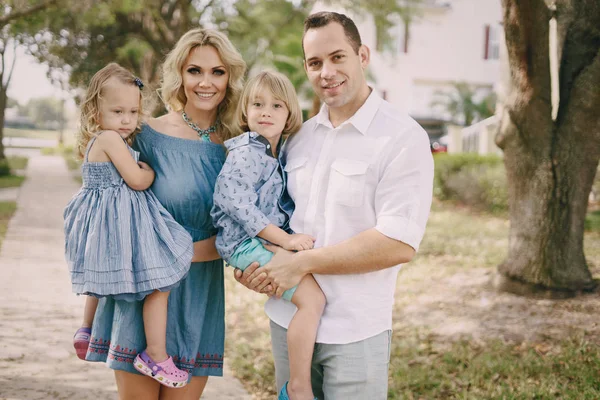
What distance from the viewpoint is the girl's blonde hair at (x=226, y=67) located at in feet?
9.65

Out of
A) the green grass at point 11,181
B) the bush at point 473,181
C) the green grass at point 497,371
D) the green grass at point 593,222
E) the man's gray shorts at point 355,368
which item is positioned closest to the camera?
the man's gray shorts at point 355,368

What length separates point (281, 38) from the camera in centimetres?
1966

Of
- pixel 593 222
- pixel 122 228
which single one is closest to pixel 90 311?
pixel 122 228

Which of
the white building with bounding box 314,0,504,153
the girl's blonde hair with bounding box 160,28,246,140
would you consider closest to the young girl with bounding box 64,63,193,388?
the girl's blonde hair with bounding box 160,28,246,140

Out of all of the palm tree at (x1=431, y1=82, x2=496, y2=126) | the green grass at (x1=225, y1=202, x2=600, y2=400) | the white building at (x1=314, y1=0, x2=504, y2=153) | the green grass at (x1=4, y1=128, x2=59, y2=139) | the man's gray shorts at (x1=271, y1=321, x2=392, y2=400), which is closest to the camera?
the man's gray shorts at (x1=271, y1=321, x2=392, y2=400)

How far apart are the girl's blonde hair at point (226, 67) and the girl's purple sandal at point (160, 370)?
1.11 m

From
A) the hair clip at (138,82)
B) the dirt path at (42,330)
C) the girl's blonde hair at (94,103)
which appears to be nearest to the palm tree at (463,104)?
the dirt path at (42,330)

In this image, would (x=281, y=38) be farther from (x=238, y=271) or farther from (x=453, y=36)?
(x=238, y=271)

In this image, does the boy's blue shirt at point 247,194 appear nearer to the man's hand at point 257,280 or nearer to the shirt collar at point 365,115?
the man's hand at point 257,280

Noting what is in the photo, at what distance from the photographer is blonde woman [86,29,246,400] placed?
2873 mm

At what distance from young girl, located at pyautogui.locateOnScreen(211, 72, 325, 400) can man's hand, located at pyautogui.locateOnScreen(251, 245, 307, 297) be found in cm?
4

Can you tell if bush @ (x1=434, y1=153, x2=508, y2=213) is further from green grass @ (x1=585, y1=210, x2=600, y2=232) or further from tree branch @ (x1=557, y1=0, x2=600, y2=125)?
tree branch @ (x1=557, y1=0, x2=600, y2=125)

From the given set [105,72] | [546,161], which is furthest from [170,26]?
[105,72]

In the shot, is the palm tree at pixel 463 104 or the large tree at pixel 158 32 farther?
the palm tree at pixel 463 104
